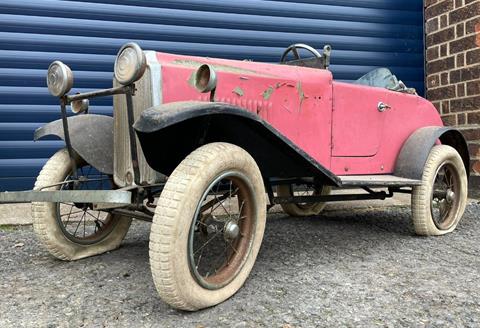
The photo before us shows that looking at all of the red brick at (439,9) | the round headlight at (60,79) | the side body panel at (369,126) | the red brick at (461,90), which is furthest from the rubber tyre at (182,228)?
the red brick at (439,9)

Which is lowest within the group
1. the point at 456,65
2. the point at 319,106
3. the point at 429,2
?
the point at 319,106

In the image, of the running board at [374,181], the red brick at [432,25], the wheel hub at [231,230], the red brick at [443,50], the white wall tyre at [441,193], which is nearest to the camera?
the wheel hub at [231,230]

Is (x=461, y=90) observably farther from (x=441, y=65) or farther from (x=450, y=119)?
(x=441, y=65)

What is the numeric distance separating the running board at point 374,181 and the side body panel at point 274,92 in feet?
0.72

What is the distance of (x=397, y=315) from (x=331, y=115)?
1465 millimetres

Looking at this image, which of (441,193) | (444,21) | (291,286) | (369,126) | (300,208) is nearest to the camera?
(291,286)

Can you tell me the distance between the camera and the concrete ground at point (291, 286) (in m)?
1.89

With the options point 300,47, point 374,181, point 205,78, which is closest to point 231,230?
point 205,78

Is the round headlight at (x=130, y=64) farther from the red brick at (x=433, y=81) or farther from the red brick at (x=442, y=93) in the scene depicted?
the red brick at (x=433, y=81)

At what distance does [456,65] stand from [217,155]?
4.14 metres

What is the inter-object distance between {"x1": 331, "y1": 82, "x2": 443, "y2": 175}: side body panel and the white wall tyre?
0.90 feet

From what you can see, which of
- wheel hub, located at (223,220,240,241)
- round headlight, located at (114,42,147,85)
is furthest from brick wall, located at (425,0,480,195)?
round headlight, located at (114,42,147,85)

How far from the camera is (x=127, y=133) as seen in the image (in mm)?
2506

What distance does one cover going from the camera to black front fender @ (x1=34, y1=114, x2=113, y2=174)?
8.73 ft
